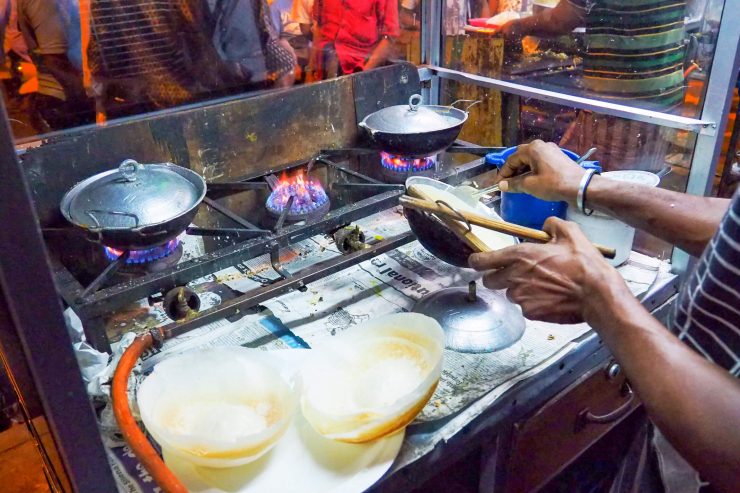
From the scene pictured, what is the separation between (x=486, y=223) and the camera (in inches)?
41.1

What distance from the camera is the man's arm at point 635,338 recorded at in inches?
27.2

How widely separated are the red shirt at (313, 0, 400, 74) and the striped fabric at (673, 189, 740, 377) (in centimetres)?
304

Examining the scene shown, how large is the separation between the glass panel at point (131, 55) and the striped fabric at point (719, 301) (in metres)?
2.12

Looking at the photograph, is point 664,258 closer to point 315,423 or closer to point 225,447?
point 315,423

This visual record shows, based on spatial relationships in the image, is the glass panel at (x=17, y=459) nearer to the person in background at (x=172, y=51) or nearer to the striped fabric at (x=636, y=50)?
the person in background at (x=172, y=51)

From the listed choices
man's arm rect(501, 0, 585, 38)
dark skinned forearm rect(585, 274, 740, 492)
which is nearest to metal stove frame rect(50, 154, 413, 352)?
dark skinned forearm rect(585, 274, 740, 492)

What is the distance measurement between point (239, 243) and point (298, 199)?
0.35m

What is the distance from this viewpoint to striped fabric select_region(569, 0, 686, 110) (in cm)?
151

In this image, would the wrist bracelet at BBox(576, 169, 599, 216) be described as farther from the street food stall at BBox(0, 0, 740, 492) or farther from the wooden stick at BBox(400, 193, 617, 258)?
the wooden stick at BBox(400, 193, 617, 258)

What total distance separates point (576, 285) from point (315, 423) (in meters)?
0.50

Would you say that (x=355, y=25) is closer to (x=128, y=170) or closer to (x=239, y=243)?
(x=128, y=170)

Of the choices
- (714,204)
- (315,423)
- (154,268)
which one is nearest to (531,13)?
(714,204)

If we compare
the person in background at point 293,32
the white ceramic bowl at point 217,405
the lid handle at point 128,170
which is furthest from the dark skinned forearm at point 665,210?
the person in background at point 293,32

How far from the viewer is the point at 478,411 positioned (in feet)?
3.23
